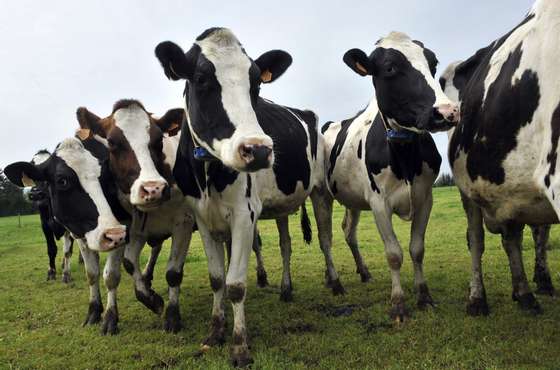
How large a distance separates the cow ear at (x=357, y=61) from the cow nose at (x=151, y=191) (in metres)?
2.49

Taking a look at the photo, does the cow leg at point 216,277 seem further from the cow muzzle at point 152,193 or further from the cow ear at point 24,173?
the cow ear at point 24,173

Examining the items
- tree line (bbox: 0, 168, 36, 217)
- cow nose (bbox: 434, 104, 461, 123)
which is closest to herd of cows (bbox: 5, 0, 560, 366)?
cow nose (bbox: 434, 104, 461, 123)

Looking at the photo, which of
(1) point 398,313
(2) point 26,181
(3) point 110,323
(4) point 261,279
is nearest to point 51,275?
(4) point 261,279

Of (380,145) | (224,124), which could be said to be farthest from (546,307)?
(224,124)

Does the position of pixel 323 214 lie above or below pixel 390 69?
below

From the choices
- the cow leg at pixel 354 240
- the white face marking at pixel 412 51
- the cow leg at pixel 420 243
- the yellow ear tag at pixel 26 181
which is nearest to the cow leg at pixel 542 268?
the cow leg at pixel 420 243

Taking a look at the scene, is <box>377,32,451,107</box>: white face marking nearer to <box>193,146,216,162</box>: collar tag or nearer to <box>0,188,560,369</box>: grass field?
<box>193,146,216,162</box>: collar tag

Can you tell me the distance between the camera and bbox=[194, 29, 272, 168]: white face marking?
3.87m

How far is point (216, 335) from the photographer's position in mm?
5133

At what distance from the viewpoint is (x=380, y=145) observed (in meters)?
6.12

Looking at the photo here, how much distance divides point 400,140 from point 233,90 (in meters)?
2.13

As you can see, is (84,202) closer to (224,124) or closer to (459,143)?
(224,124)

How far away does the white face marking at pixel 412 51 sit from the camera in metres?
5.00

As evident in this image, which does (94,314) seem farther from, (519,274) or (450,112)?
(519,274)
